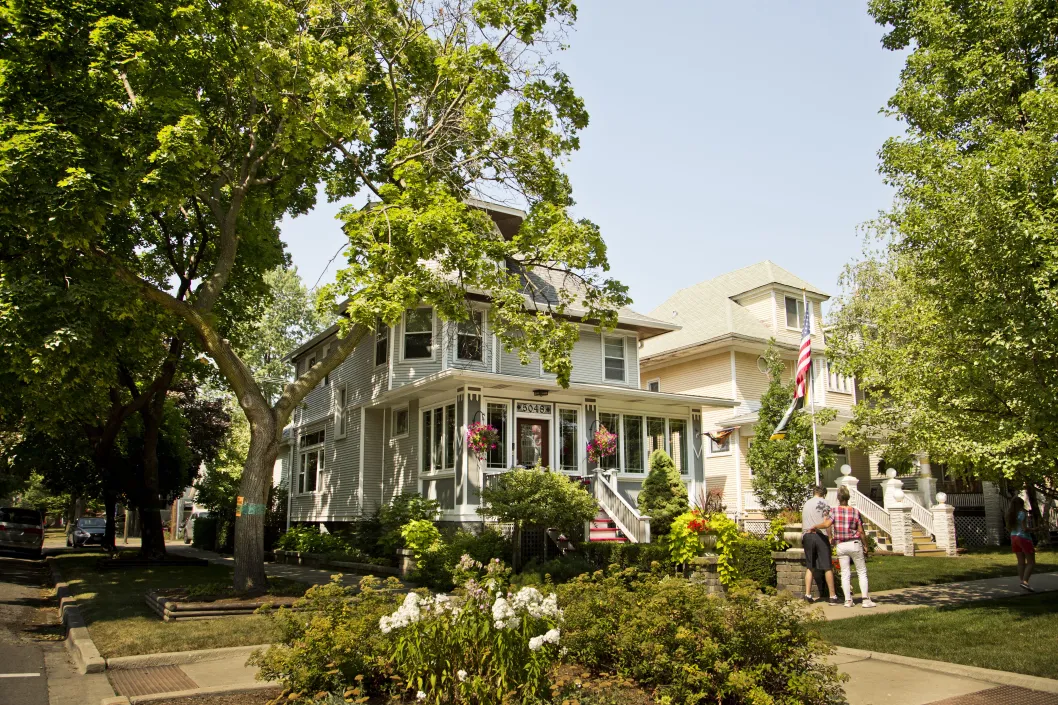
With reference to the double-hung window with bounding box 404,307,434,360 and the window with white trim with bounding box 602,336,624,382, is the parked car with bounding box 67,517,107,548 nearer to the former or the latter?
the double-hung window with bounding box 404,307,434,360

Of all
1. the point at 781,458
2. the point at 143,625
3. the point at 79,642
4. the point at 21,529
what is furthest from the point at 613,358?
the point at 21,529

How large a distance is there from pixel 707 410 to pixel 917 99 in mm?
15978

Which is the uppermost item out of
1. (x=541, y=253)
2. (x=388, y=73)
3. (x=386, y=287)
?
(x=388, y=73)

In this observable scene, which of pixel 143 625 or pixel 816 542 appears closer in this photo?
pixel 143 625

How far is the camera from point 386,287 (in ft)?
36.6

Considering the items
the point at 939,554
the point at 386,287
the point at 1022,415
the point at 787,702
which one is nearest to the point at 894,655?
the point at 787,702

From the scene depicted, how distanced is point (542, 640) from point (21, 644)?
29.5 feet

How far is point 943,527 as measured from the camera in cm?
2273

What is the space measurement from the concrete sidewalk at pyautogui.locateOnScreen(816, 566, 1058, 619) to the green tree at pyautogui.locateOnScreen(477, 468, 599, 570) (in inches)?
237

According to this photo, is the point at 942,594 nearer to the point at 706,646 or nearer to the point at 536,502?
the point at 536,502

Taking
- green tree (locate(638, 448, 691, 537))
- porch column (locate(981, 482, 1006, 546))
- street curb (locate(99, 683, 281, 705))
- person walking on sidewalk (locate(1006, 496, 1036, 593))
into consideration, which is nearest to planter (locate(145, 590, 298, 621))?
street curb (locate(99, 683, 281, 705))

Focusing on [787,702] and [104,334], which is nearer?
[787,702]

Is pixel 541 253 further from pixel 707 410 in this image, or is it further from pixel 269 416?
pixel 707 410

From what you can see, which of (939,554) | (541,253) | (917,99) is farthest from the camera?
(939,554)
